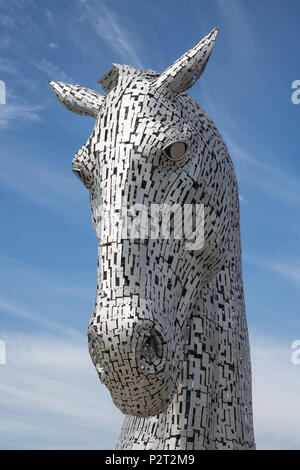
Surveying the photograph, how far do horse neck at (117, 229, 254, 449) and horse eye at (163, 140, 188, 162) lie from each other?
0.82 meters

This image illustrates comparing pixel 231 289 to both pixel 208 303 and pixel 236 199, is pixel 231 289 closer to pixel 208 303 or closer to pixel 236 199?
pixel 208 303

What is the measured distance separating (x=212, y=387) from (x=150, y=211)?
1.07 metres

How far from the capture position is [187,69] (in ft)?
11.8

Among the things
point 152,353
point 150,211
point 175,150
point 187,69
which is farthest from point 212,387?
point 187,69

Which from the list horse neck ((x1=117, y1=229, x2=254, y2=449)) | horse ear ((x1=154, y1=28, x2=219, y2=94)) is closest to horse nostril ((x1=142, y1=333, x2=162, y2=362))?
horse neck ((x1=117, y1=229, x2=254, y2=449))

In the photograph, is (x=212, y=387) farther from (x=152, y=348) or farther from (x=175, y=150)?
(x=175, y=150)

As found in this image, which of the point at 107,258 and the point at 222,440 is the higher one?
the point at 107,258

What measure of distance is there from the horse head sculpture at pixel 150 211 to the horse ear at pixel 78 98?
0.01 metres

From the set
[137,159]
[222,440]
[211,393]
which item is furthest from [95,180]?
[222,440]

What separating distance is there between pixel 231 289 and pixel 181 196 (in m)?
0.82

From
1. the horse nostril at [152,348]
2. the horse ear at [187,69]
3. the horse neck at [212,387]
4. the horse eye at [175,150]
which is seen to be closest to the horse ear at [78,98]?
the horse ear at [187,69]

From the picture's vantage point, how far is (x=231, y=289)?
12.8ft

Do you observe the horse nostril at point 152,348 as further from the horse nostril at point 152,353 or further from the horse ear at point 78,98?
the horse ear at point 78,98

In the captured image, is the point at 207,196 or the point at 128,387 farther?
the point at 207,196
